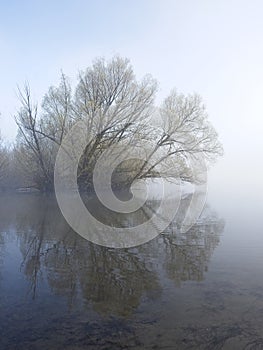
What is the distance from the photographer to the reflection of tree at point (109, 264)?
543 cm

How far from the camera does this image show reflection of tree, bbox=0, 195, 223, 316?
214 inches

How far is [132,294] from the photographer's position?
214 inches

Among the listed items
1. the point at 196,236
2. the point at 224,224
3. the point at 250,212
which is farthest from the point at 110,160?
the point at 196,236

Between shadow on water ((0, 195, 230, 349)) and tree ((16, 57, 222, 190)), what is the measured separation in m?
15.6

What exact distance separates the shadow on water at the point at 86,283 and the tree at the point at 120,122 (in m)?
15.6

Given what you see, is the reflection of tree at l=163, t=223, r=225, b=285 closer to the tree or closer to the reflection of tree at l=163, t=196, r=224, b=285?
the reflection of tree at l=163, t=196, r=224, b=285

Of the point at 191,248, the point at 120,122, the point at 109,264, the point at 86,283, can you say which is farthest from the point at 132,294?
the point at 120,122

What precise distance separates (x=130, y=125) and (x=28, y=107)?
7869 millimetres

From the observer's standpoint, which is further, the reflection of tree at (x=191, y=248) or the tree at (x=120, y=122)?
the tree at (x=120, y=122)

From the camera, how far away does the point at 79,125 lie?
25609 millimetres

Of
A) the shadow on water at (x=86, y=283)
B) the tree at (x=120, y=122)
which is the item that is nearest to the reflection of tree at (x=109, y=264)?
the shadow on water at (x=86, y=283)

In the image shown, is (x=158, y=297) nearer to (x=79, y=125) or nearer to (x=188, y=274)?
(x=188, y=274)

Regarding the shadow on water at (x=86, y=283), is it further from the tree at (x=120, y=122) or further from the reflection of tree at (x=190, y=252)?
the tree at (x=120, y=122)

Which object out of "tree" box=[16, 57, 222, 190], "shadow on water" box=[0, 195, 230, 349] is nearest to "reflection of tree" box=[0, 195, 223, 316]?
"shadow on water" box=[0, 195, 230, 349]
